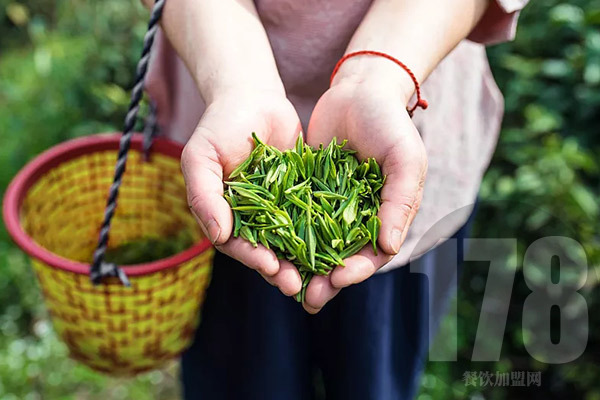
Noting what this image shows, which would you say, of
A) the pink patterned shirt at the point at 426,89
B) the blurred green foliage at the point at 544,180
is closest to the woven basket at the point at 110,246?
the pink patterned shirt at the point at 426,89

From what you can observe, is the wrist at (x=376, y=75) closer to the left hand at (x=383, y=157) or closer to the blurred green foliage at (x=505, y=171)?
the left hand at (x=383, y=157)

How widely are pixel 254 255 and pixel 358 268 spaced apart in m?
0.18

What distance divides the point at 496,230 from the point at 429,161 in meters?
0.99

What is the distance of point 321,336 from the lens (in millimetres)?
1665

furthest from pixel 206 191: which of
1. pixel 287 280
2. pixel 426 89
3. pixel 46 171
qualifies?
pixel 46 171

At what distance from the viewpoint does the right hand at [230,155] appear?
4.07ft

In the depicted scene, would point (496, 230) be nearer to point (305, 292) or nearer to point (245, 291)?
point (245, 291)

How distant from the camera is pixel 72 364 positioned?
2.49 meters

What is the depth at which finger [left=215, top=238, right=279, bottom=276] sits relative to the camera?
1233 mm

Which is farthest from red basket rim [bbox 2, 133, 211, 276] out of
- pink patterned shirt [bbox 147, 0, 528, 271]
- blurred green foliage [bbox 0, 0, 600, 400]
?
blurred green foliage [bbox 0, 0, 600, 400]

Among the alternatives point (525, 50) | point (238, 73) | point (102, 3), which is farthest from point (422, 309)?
point (102, 3)

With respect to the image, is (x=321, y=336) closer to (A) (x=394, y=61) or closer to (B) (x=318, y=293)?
(B) (x=318, y=293)

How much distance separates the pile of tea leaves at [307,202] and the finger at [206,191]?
→ 7cm

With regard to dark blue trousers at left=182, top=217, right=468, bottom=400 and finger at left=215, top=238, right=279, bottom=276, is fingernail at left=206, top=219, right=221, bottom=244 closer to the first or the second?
finger at left=215, top=238, right=279, bottom=276
